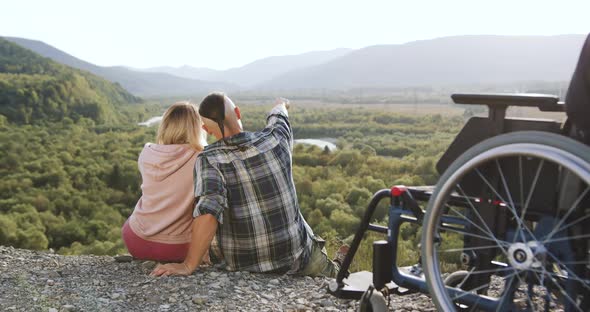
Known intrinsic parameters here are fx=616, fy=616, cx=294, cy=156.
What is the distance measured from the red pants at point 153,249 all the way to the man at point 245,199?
0.19 meters

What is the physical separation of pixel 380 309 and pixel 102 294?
165 cm

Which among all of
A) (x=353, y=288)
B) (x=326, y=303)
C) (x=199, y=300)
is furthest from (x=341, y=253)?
(x=199, y=300)

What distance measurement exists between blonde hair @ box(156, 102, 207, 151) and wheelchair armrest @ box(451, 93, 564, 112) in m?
1.93

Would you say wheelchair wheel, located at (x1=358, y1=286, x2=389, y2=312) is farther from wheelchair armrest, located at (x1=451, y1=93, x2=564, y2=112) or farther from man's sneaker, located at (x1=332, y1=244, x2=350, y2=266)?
wheelchair armrest, located at (x1=451, y1=93, x2=564, y2=112)

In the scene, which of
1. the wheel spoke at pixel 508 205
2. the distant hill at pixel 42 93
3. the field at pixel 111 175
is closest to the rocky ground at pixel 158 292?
the wheel spoke at pixel 508 205

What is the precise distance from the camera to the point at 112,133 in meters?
83.1

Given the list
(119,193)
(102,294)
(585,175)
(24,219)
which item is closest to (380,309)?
(585,175)

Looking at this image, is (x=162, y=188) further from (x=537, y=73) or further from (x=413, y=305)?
(x=537, y=73)

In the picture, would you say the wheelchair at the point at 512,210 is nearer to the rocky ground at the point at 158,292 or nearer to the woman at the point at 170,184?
the rocky ground at the point at 158,292

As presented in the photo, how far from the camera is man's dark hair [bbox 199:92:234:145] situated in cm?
360

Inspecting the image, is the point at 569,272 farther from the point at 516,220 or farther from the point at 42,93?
the point at 42,93

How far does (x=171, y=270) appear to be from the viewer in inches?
149

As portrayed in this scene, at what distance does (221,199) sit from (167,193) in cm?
59

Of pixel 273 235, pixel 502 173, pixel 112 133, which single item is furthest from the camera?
pixel 112 133
